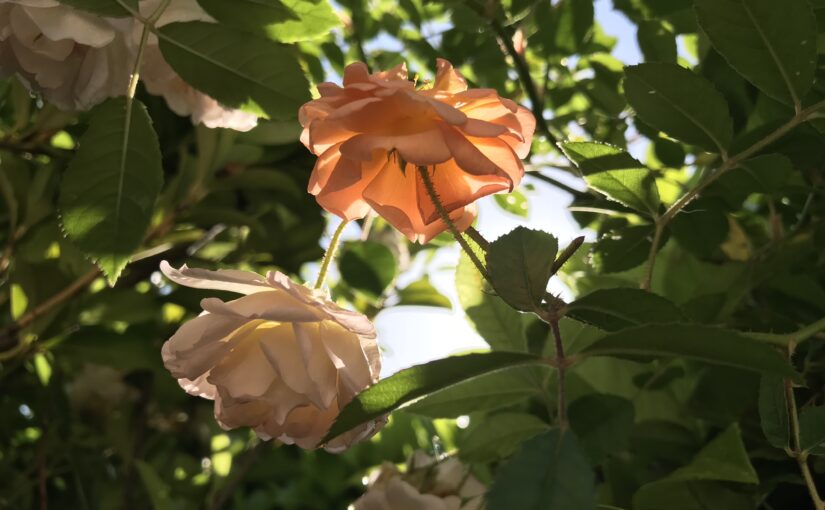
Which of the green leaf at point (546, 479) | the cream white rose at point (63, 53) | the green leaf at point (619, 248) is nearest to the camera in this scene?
the green leaf at point (546, 479)

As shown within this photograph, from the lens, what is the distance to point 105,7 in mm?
593

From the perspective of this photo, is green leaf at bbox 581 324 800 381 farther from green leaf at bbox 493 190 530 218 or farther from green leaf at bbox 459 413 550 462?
green leaf at bbox 493 190 530 218

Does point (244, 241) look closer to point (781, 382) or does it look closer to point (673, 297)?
point (673, 297)

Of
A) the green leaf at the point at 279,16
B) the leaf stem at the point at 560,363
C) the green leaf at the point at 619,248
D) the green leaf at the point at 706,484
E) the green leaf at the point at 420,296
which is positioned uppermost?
the green leaf at the point at 279,16

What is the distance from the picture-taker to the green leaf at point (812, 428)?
21.2 inches

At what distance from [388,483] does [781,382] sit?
1.07ft

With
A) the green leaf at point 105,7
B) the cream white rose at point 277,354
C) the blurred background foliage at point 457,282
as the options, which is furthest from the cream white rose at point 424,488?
the green leaf at point 105,7

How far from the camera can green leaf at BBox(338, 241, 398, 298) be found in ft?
3.28

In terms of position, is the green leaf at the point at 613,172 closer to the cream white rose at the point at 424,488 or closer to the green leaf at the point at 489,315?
the green leaf at the point at 489,315

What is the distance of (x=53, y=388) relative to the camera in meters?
1.05

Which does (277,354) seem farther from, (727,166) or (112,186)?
(727,166)

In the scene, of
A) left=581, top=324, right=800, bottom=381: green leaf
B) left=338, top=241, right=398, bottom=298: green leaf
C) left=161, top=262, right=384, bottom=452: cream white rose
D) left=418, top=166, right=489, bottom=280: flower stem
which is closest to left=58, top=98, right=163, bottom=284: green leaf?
left=161, top=262, right=384, bottom=452: cream white rose

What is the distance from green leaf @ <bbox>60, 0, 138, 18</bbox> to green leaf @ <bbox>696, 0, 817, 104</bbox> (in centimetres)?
37

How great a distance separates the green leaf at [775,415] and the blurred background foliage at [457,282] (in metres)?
0.02
